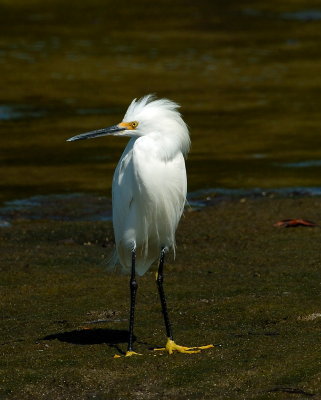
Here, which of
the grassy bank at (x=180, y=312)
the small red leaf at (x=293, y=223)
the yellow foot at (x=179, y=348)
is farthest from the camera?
the small red leaf at (x=293, y=223)

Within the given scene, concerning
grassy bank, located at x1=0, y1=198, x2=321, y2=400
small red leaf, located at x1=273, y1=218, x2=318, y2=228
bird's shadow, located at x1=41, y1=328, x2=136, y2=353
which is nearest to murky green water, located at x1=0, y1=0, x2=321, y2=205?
small red leaf, located at x1=273, y1=218, x2=318, y2=228

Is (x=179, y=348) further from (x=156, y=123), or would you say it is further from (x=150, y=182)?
(x=156, y=123)

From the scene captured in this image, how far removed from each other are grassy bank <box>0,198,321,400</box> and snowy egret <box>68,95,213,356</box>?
17.1 inches

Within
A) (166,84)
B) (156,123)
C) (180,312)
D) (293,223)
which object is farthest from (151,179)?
(166,84)

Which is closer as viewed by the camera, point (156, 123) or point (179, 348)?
point (179, 348)

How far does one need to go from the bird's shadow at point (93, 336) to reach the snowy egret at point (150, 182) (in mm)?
381

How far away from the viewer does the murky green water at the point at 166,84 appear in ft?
48.3

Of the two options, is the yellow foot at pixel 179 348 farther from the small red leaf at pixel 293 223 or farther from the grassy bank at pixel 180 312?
the small red leaf at pixel 293 223

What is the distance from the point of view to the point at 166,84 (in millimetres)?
22734

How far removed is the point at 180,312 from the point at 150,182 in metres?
1.43

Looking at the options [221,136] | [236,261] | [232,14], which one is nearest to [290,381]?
[236,261]

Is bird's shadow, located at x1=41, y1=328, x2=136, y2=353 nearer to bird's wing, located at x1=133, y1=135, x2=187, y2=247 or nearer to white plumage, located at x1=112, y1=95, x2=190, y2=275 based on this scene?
white plumage, located at x1=112, y1=95, x2=190, y2=275

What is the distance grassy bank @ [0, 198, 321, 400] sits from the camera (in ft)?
19.5

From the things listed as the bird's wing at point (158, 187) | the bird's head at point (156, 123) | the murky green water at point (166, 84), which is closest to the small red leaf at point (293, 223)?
the murky green water at point (166, 84)
